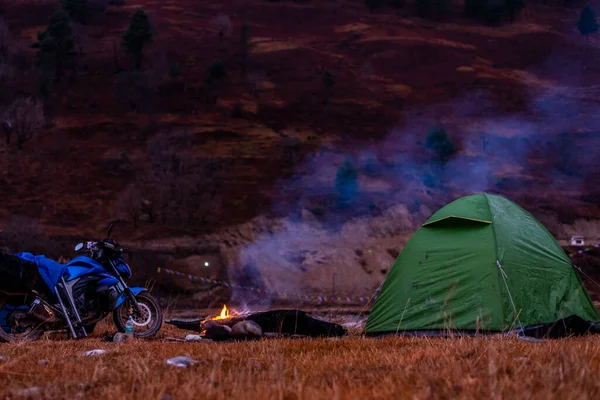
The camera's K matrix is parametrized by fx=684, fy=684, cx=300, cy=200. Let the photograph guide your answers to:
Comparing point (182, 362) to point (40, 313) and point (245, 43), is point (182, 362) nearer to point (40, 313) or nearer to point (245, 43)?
point (40, 313)

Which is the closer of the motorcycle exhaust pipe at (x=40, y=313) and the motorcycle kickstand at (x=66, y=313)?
the motorcycle kickstand at (x=66, y=313)

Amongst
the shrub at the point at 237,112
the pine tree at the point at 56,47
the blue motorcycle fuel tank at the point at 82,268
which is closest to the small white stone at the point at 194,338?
the blue motorcycle fuel tank at the point at 82,268

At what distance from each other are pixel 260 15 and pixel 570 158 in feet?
110

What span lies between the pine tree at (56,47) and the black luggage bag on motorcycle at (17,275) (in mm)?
39986

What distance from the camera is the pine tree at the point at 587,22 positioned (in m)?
59.1

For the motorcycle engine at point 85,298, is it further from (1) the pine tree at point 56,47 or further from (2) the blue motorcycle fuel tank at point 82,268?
(1) the pine tree at point 56,47

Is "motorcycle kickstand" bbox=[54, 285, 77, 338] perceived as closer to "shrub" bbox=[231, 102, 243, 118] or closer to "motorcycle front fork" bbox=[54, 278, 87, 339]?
"motorcycle front fork" bbox=[54, 278, 87, 339]

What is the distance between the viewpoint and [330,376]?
371 cm

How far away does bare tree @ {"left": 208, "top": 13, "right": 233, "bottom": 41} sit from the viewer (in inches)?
2274

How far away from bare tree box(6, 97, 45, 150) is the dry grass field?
35298mm

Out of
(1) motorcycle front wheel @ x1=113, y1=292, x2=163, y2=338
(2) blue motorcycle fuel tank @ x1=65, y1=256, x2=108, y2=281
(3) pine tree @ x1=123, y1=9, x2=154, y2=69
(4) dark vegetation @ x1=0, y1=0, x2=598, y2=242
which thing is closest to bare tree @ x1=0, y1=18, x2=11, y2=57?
(4) dark vegetation @ x1=0, y1=0, x2=598, y2=242

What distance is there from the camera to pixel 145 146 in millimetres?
38688

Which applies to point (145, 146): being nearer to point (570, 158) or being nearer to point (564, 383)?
point (570, 158)

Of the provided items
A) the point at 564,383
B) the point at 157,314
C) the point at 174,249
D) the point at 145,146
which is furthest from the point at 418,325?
the point at 145,146
